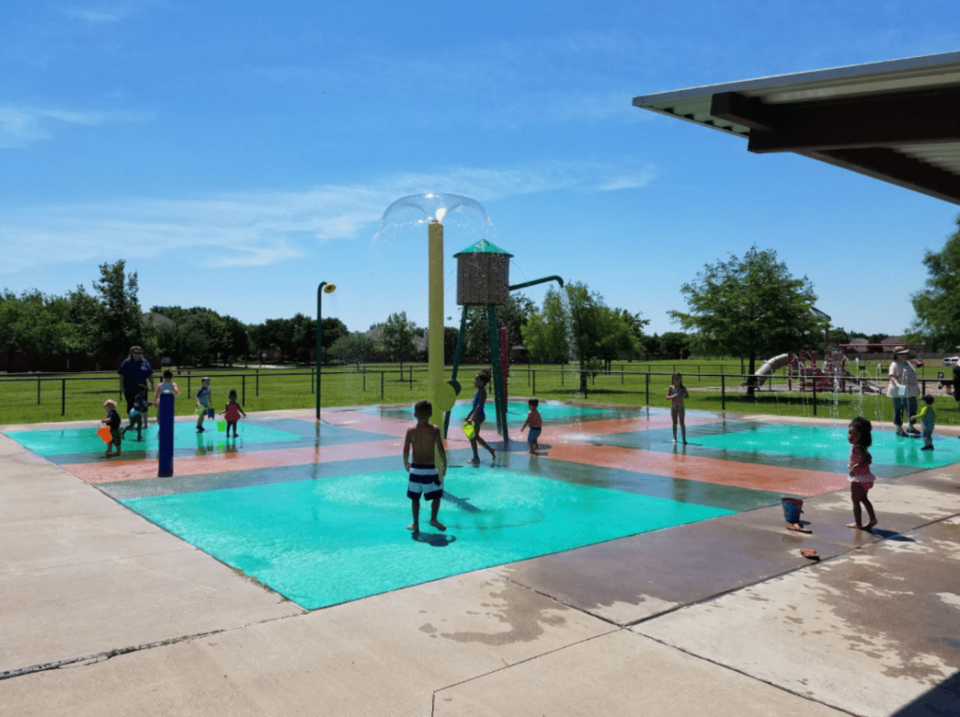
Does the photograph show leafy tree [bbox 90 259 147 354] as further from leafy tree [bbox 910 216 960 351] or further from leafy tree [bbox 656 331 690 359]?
leafy tree [bbox 656 331 690 359]

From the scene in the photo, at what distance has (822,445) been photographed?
47.4ft

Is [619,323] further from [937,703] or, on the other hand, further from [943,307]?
[937,703]

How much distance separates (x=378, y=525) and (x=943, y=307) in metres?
38.9

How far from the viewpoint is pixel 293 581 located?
588 cm

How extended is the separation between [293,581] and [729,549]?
4101 millimetres

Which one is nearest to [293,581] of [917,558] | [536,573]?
[536,573]

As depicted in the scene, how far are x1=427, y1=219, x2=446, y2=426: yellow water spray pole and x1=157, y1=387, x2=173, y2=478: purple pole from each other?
12.5 ft

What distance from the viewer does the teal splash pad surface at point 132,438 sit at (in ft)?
45.1

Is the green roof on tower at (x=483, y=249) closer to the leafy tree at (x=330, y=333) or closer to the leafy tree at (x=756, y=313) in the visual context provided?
the leafy tree at (x=756, y=313)

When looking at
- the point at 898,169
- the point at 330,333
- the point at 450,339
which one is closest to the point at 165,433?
the point at 898,169

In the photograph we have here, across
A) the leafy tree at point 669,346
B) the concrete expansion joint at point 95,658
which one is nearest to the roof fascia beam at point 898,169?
the concrete expansion joint at point 95,658

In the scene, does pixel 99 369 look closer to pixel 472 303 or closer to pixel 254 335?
pixel 254 335

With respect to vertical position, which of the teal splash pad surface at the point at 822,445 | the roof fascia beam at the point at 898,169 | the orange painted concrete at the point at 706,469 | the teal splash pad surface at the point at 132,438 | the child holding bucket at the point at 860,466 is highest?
the roof fascia beam at the point at 898,169

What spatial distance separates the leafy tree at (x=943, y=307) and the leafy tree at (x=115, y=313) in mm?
45836
